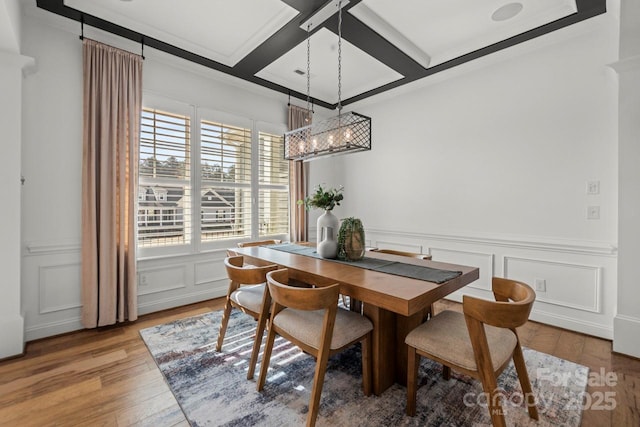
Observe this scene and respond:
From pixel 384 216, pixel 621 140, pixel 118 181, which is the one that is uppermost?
pixel 621 140

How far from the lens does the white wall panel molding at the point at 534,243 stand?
260 cm

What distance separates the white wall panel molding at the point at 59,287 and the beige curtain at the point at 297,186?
8.15 ft

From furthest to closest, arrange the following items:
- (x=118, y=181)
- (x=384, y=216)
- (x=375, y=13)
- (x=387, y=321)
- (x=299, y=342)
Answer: (x=384, y=216)
(x=118, y=181)
(x=375, y=13)
(x=387, y=321)
(x=299, y=342)

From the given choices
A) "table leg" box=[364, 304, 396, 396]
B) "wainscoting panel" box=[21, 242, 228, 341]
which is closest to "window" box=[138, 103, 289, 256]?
"wainscoting panel" box=[21, 242, 228, 341]

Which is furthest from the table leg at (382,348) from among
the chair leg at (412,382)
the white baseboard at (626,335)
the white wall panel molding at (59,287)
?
the white wall panel molding at (59,287)

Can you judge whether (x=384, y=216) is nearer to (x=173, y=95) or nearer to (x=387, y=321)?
(x=387, y=321)

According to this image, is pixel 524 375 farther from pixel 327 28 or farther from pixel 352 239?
pixel 327 28

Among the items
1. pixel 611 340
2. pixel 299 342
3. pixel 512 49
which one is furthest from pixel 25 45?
pixel 611 340

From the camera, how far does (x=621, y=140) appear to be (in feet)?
7.67

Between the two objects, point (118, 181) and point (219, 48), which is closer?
point (118, 181)

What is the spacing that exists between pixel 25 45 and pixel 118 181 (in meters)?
1.28

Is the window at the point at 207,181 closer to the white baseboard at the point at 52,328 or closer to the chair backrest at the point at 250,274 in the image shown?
the white baseboard at the point at 52,328

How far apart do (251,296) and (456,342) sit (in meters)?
1.44

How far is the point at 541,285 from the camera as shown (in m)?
2.94
